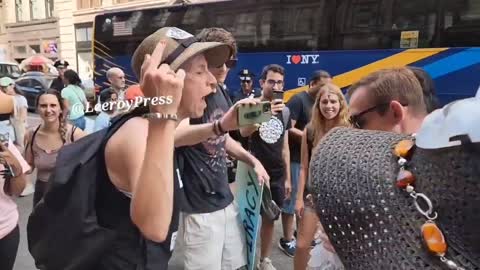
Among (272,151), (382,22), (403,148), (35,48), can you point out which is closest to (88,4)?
(35,48)

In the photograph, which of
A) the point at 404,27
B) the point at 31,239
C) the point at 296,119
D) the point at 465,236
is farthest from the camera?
the point at 404,27

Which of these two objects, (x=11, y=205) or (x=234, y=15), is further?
(x=234, y=15)

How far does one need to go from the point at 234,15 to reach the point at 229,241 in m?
8.79

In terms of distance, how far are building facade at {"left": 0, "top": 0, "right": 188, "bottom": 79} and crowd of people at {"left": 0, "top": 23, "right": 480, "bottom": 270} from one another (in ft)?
64.0

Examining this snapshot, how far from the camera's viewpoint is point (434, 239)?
2.32 ft

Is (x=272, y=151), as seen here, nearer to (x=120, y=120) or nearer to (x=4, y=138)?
(x=4, y=138)

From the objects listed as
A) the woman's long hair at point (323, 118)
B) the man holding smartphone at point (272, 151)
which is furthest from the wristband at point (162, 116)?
the man holding smartphone at point (272, 151)

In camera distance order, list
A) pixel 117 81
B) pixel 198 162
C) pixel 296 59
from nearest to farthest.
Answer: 1. pixel 117 81
2. pixel 198 162
3. pixel 296 59

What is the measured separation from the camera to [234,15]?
11.1 meters

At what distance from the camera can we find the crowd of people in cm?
85

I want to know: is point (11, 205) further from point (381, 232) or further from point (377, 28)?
point (377, 28)

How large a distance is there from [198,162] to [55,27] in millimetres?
28854

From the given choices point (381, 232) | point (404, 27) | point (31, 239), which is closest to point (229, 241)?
point (31, 239)

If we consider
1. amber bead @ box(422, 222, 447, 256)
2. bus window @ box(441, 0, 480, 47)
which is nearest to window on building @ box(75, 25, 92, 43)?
bus window @ box(441, 0, 480, 47)
